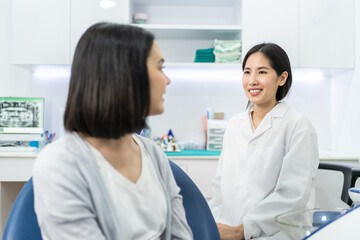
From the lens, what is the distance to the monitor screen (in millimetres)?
2553

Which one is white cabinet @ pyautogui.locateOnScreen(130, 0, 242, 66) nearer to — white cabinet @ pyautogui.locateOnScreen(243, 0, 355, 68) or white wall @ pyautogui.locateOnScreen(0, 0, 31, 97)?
white cabinet @ pyautogui.locateOnScreen(243, 0, 355, 68)

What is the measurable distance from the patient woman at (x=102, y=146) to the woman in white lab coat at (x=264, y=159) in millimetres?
614

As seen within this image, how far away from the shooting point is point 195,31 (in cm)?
263

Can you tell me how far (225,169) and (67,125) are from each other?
875mm

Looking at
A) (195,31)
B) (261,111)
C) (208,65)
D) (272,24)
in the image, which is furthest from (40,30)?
(261,111)

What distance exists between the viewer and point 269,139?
135cm

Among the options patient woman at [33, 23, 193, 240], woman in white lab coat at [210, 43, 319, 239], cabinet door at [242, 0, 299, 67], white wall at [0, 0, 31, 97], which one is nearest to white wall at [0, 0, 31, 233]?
white wall at [0, 0, 31, 97]

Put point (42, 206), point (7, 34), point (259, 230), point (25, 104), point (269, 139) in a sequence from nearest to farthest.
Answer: point (42, 206), point (259, 230), point (269, 139), point (25, 104), point (7, 34)

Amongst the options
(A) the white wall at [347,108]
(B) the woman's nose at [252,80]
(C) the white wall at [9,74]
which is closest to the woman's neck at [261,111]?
(B) the woman's nose at [252,80]

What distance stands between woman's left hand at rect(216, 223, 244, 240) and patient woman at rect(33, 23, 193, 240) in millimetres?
529

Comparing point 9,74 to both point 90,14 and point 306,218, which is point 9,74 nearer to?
point 90,14

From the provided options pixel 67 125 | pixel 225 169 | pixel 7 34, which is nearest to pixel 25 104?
pixel 7 34

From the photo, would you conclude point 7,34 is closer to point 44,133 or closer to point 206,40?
point 44,133

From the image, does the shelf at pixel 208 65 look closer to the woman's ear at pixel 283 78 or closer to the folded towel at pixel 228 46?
the folded towel at pixel 228 46
